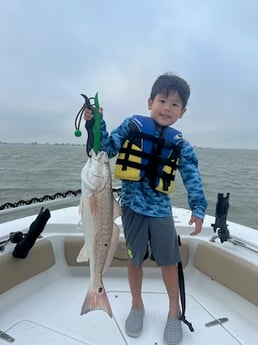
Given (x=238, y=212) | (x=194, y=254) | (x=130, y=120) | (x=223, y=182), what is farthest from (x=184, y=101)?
(x=223, y=182)

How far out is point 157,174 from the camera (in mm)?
A: 2314

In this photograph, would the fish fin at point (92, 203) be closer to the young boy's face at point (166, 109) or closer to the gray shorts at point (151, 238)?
the gray shorts at point (151, 238)

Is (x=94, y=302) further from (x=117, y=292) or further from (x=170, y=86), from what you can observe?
(x=170, y=86)

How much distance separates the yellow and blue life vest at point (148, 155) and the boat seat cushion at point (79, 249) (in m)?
1.06

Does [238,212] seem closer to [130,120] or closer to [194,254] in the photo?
[194,254]

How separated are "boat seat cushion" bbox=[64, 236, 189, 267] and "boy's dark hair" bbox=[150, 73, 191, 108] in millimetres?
1506

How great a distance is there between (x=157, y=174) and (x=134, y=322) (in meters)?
1.15

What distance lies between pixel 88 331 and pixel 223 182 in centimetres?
1424

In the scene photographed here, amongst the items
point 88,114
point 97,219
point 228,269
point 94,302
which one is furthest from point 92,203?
point 228,269

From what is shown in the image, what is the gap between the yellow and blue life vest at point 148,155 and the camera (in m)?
2.30

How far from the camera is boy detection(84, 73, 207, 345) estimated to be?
2.29 meters

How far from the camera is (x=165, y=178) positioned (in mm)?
2330

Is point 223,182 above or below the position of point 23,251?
below

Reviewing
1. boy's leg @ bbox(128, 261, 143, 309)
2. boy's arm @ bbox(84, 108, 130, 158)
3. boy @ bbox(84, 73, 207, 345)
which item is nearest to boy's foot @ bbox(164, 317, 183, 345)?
boy @ bbox(84, 73, 207, 345)
